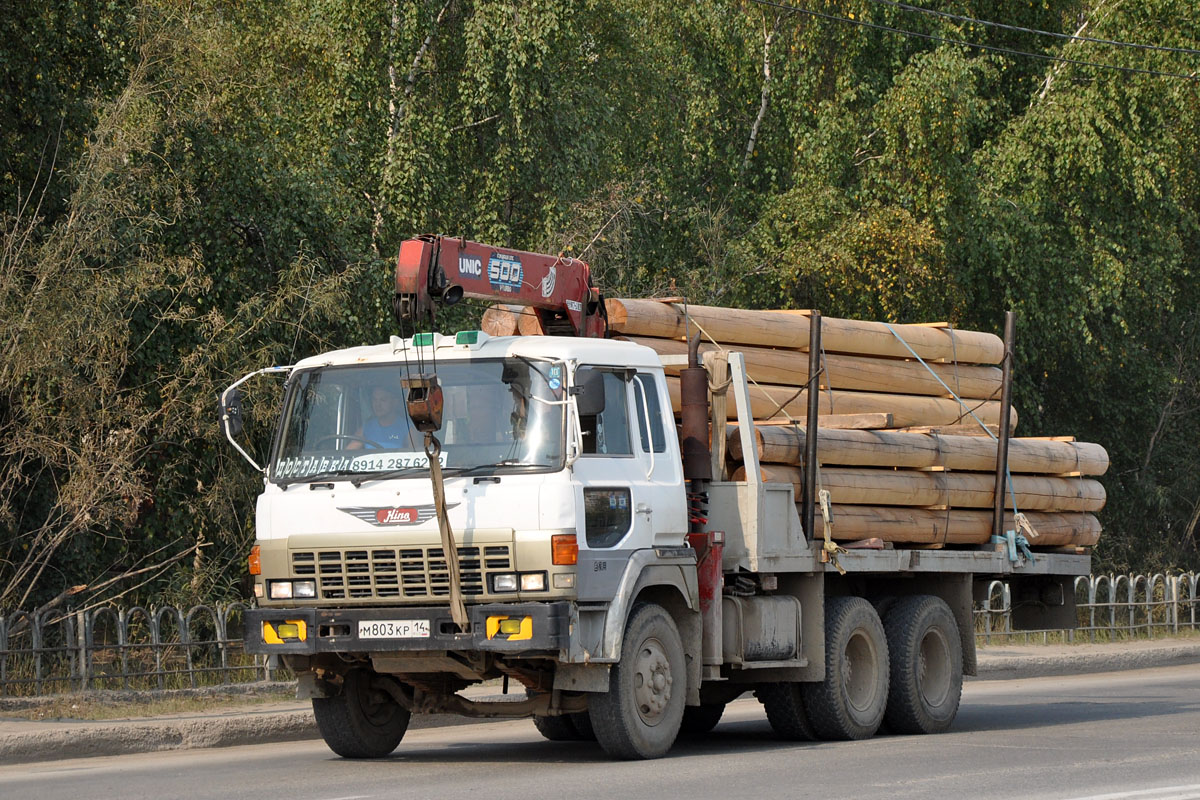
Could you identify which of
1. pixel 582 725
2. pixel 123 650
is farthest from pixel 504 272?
pixel 123 650

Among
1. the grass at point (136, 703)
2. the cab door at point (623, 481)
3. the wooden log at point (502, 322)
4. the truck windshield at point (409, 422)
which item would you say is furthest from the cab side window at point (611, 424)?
the grass at point (136, 703)

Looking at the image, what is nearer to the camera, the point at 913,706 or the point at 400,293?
the point at 400,293

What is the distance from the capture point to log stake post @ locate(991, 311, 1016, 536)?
14.1m

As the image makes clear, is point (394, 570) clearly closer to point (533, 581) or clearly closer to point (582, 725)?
point (533, 581)

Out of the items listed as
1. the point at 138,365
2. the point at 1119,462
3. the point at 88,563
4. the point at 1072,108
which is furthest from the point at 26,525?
the point at 1119,462

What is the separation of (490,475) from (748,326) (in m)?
3.49

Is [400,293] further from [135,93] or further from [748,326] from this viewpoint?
[135,93]

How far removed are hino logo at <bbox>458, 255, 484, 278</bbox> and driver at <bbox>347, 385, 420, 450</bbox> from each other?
1.02m

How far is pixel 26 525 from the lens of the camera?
1758cm

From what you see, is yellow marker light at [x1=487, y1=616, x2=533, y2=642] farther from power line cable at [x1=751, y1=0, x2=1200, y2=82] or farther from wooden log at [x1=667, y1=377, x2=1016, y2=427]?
power line cable at [x1=751, y1=0, x2=1200, y2=82]

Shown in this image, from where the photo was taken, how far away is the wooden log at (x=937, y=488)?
12.5 meters

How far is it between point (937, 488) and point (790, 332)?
5.96 feet

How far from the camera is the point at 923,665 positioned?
13656 mm

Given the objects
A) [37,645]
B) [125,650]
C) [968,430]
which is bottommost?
[125,650]
